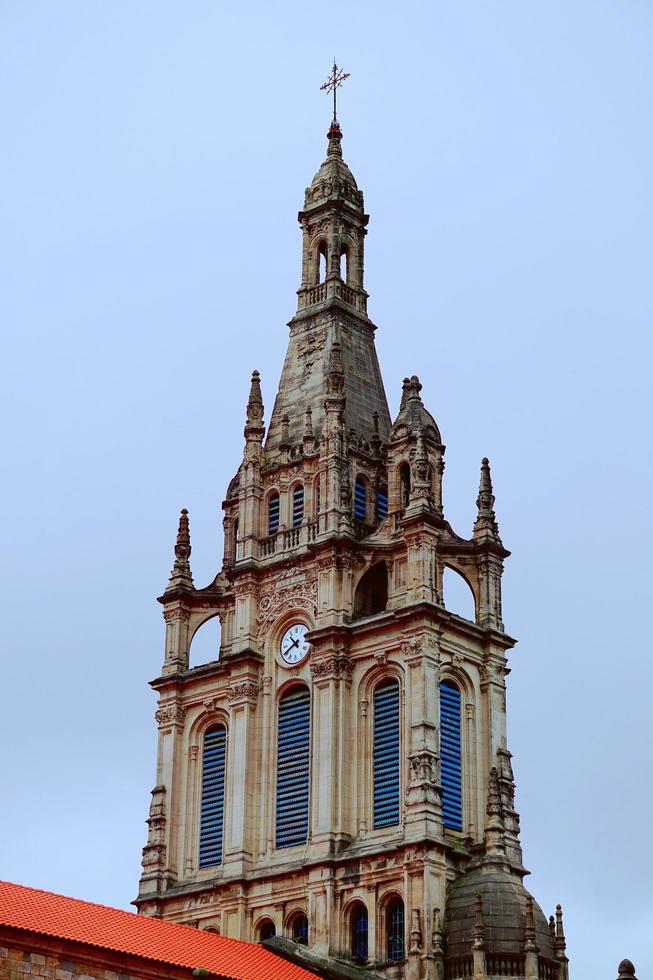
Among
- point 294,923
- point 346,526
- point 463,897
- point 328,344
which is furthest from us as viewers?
point 328,344

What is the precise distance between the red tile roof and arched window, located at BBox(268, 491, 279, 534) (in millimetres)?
17850

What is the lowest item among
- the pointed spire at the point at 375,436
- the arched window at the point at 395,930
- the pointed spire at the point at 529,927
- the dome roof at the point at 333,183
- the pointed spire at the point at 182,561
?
the pointed spire at the point at 529,927

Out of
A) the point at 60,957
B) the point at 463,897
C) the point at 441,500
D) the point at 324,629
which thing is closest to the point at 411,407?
the point at 441,500

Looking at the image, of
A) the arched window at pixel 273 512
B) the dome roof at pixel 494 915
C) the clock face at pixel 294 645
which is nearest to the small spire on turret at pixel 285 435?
the arched window at pixel 273 512

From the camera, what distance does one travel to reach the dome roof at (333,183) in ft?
269

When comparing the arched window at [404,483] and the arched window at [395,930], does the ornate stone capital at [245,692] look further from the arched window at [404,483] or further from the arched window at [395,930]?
the arched window at [395,930]

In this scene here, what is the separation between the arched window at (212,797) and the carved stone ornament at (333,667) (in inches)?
225

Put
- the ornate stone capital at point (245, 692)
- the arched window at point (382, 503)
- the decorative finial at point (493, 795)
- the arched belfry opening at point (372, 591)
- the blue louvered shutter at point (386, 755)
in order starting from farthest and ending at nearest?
1. the arched window at point (382, 503)
2. the arched belfry opening at point (372, 591)
3. the ornate stone capital at point (245, 692)
4. the blue louvered shutter at point (386, 755)
5. the decorative finial at point (493, 795)

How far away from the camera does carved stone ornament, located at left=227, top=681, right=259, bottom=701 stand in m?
72.1

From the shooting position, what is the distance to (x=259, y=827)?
230ft

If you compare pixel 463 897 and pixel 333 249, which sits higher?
pixel 333 249

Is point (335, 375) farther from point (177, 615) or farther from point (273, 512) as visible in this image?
point (177, 615)

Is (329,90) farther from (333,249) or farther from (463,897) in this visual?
(463,897)

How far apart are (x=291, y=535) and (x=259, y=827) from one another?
38.1 feet
